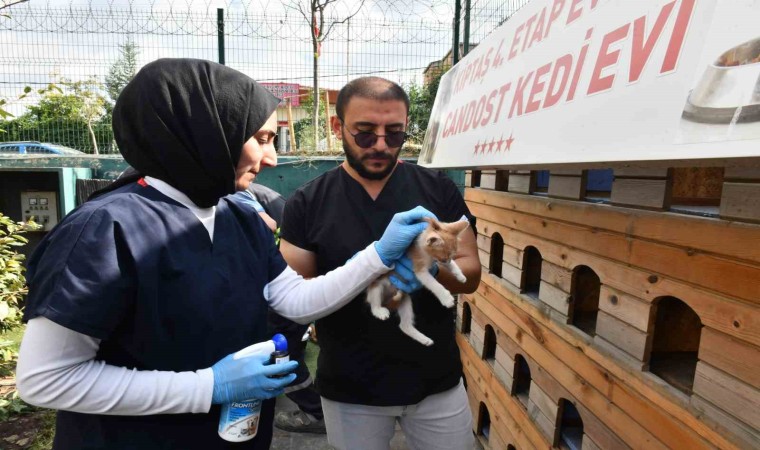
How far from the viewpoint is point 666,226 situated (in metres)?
1.65

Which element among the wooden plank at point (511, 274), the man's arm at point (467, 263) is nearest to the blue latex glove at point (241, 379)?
the man's arm at point (467, 263)

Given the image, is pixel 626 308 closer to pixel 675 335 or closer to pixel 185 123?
pixel 675 335

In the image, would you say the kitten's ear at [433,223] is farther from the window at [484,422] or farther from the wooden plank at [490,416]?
the window at [484,422]

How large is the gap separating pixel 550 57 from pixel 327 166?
5.55 m

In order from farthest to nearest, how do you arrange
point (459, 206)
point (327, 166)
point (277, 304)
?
point (327, 166)
point (459, 206)
point (277, 304)

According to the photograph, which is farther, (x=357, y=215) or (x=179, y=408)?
(x=357, y=215)

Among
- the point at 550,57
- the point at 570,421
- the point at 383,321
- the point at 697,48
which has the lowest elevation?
the point at 570,421

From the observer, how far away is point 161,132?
1.35 metres

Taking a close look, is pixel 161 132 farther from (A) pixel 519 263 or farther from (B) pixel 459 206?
(A) pixel 519 263

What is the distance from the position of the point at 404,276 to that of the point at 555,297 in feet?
3.32

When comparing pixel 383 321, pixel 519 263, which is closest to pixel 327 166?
pixel 519 263

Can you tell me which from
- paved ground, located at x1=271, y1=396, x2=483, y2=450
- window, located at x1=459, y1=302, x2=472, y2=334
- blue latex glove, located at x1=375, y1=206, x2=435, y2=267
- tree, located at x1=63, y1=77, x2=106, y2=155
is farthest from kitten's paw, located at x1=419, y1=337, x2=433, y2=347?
tree, located at x1=63, y1=77, x2=106, y2=155

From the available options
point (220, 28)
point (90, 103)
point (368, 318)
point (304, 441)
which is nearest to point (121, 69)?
point (90, 103)

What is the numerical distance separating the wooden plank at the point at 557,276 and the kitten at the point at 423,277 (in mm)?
647
